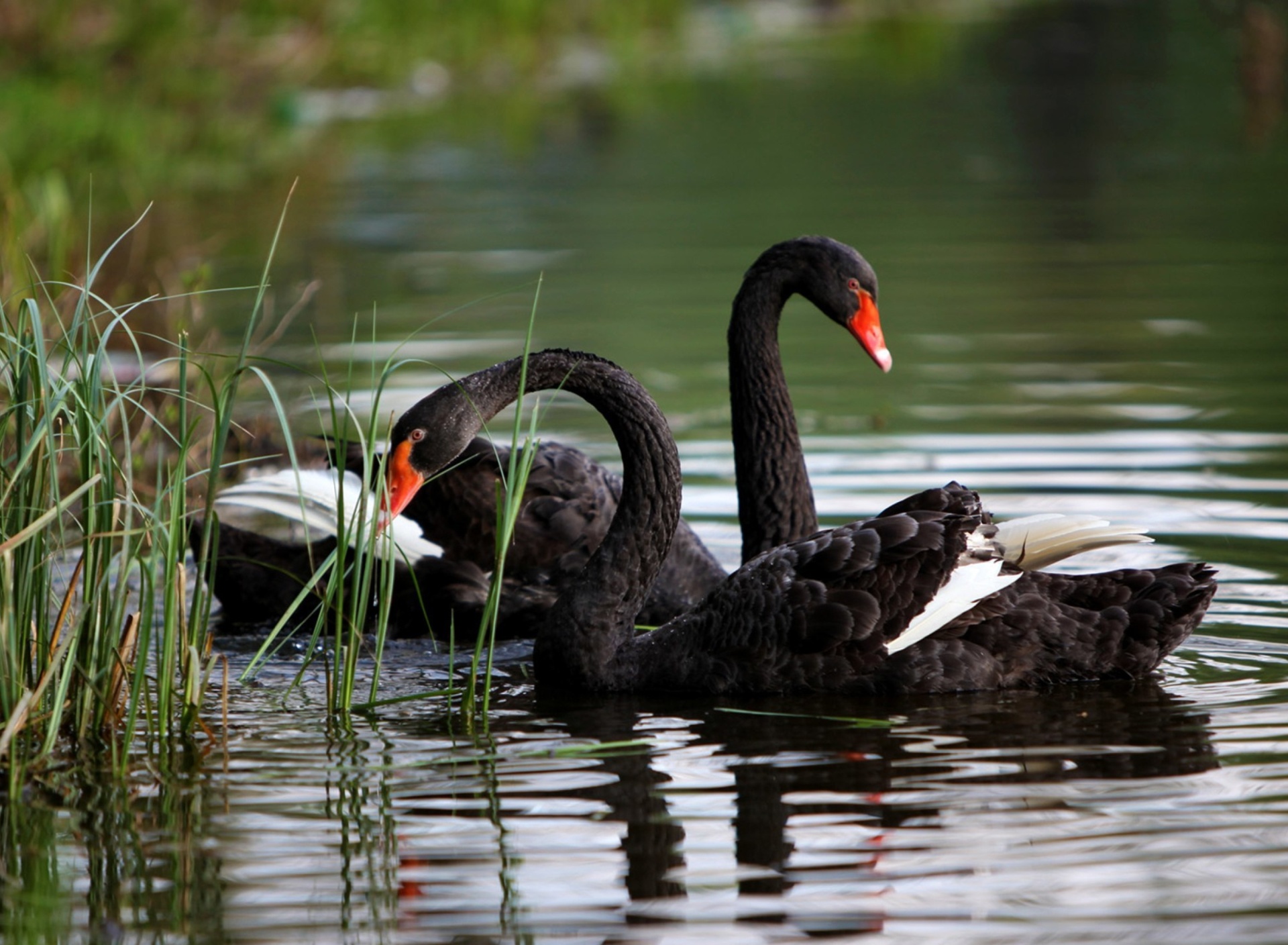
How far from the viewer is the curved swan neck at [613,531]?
492cm

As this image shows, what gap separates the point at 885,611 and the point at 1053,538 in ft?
1.69

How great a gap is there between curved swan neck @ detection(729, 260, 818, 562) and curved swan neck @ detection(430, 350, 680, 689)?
0.72m

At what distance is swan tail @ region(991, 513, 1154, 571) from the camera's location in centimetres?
484

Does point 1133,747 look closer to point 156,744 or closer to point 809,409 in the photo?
point 156,744

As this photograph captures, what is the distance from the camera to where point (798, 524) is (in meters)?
5.72

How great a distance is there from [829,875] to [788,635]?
4.35ft

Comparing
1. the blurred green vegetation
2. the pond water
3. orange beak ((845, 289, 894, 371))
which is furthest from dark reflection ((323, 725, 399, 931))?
the blurred green vegetation

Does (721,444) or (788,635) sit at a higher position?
(721,444)

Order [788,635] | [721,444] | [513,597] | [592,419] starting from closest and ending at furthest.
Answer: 1. [788,635]
2. [513,597]
3. [721,444]
4. [592,419]

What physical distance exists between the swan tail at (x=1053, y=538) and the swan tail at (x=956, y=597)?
0.58ft

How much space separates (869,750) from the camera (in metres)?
4.27

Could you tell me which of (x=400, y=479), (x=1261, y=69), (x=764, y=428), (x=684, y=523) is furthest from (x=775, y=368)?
(x=1261, y=69)

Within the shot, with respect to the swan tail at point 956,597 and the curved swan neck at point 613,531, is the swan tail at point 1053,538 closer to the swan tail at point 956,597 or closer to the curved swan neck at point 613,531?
the swan tail at point 956,597

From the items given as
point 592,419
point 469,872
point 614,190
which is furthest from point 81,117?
point 469,872
